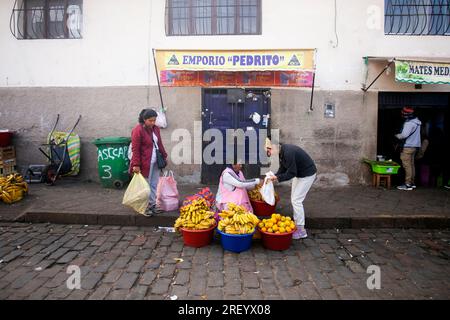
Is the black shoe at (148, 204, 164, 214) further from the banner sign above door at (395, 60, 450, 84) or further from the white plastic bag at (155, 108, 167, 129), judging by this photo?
the banner sign above door at (395, 60, 450, 84)

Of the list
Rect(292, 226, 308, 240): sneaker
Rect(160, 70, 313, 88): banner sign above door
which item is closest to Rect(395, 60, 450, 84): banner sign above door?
Rect(160, 70, 313, 88): banner sign above door

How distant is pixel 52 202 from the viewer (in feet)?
22.8

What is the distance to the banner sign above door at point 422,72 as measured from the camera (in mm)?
7830

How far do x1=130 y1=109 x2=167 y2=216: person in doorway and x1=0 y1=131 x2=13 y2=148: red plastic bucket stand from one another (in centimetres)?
474

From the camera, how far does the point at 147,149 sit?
239 inches

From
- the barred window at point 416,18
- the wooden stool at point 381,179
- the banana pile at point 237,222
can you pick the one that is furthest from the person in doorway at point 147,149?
the barred window at point 416,18

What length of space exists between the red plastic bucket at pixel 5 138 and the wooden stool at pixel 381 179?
944 centimetres

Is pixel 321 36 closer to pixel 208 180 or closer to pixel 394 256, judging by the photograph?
pixel 208 180

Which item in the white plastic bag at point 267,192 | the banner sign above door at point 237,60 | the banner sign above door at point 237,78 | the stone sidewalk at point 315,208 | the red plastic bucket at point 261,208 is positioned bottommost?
the stone sidewalk at point 315,208

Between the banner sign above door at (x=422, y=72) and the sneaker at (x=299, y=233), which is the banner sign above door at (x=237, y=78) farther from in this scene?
the sneaker at (x=299, y=233)

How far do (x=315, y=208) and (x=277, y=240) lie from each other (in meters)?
2.04

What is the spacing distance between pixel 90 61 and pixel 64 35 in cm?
109

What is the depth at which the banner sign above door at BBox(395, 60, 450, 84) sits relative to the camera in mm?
7830

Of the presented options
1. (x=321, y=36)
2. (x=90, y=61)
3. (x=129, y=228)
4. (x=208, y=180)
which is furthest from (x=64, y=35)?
(x=321, y=36)
